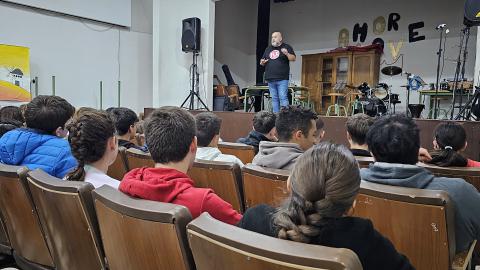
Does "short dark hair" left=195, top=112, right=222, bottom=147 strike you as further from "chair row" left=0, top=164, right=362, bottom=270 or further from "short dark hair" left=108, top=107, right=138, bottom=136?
"chair row" left=0, top=164, right=362, bottom=270

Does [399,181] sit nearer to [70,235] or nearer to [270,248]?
[270,248]

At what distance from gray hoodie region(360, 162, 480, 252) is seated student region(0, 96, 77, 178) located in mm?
1436

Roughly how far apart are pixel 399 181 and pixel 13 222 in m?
1.52

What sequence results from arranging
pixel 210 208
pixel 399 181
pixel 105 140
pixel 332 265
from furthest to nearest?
pixel 105 140 < pixel 399 181 < pixel 210 208 < pixel 332 265

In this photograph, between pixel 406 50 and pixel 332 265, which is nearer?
pixel 332 265

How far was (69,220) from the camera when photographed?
49.3 inches

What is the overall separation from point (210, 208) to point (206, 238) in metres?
0.33

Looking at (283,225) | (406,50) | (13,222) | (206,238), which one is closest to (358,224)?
(283,225)

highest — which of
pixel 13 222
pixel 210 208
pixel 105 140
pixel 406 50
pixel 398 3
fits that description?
pixel 398 3

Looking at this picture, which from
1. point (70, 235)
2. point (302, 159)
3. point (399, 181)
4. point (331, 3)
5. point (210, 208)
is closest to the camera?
point (302, 159)

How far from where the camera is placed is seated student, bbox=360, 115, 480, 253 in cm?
137

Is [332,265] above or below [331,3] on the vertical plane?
below

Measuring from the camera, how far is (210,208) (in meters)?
1.10

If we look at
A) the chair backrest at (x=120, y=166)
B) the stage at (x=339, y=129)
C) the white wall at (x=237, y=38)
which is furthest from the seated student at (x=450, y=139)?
the white wall at (x=237, y=38)
